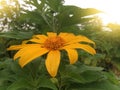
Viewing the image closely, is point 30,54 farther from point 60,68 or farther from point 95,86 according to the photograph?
point 95,86

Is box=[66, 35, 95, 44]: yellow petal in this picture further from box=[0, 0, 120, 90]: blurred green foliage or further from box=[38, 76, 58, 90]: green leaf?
box=[38, 76, 58, 90]: green leaf

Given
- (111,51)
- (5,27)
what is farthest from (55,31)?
(5,27)

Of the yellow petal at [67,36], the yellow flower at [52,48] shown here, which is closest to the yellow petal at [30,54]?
the yellow flower at [52,48]

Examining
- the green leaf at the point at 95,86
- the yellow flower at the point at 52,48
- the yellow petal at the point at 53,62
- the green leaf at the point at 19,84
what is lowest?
the green leaf at the point at 95,86

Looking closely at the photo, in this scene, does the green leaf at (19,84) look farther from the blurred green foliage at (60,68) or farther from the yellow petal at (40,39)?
the yellow petal at (40,39)

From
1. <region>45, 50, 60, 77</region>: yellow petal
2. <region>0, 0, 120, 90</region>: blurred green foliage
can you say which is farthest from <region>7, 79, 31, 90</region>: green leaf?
<region>45, 50, 60, 77</region>: yellow petal

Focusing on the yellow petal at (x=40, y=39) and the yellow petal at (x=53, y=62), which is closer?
the yellow petal at (x=53, y=62)

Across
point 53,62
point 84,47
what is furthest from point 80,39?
point 53,62
